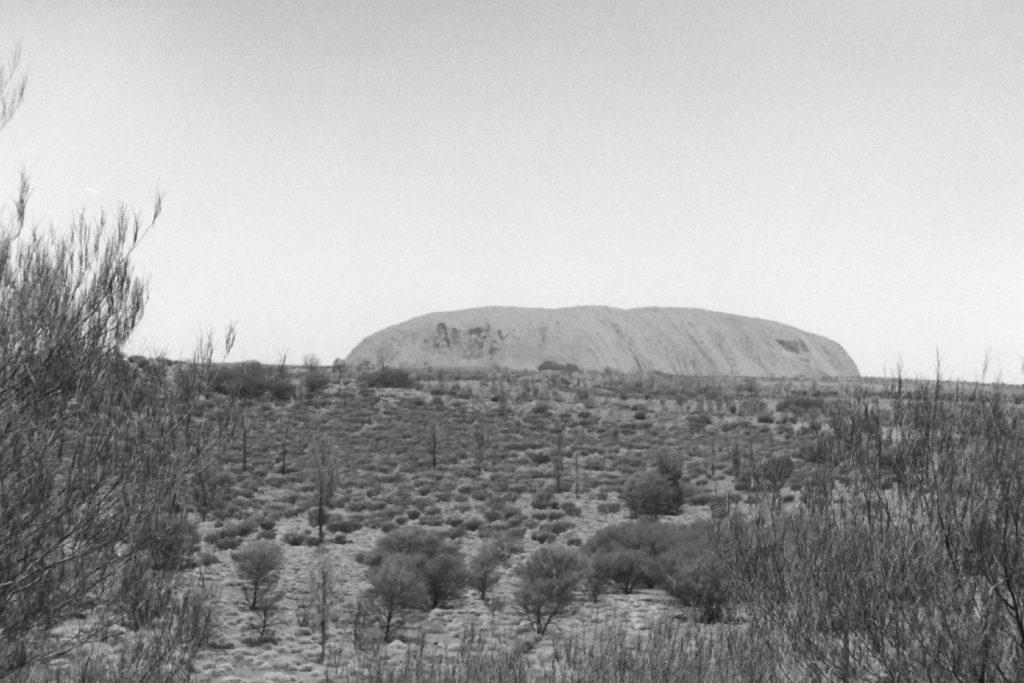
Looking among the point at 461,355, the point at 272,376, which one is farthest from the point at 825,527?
the point at 461,355

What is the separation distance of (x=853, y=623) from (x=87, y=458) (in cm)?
628

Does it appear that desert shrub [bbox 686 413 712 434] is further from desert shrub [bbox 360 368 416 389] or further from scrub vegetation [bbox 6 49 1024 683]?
scrub vegetation [bbox 6 49 1024 683]

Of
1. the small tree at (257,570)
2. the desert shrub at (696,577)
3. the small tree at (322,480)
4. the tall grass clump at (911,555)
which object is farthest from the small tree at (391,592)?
the tall grass clump at (911,555)

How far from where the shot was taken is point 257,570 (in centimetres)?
1472

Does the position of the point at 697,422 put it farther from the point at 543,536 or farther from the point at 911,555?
the point at 911,555

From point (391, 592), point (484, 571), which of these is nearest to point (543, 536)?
point (484, 571)

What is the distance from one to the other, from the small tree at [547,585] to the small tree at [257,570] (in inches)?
185

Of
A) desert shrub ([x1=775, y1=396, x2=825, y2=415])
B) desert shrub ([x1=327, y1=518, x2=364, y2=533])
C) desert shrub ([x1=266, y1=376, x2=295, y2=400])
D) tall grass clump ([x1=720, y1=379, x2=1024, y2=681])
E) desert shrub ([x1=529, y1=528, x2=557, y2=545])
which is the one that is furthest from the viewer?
desert shrub ([x1=266, y1=376, x2=295, y2=400])

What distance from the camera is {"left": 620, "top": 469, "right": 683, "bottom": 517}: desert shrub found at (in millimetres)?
23547

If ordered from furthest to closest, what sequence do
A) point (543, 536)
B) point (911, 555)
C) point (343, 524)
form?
1. point (343, 524)
2. point (543, 536)
3. point (911, 555)

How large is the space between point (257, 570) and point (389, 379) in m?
Result: 28.6

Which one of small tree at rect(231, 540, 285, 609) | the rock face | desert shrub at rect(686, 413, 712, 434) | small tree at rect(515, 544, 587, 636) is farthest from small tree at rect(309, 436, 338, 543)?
the rock face

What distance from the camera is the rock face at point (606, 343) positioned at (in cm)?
8762

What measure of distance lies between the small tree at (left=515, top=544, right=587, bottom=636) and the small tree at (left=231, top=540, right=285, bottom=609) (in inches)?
185
